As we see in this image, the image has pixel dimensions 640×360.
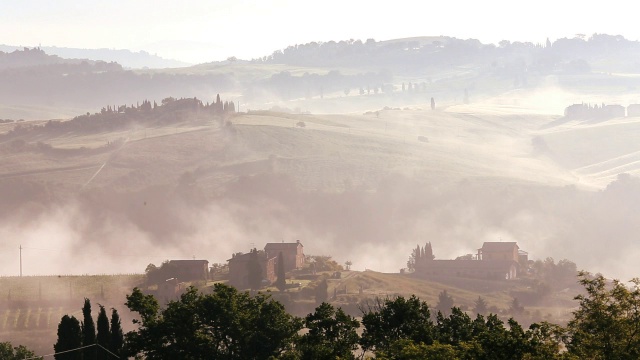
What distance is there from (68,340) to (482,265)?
105384 mm

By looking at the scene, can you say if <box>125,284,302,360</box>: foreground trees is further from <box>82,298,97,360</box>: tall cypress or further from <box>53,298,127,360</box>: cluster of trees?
<box>82,298,97,360</box>: tall cypress

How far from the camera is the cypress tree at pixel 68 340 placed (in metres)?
86.6

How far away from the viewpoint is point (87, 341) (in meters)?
88.2

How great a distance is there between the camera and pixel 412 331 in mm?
78750

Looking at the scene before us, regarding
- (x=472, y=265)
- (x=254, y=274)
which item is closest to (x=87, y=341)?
(x=254, y=274)

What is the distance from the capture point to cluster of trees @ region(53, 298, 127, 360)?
86.9 m

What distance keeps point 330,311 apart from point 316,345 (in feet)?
25.1

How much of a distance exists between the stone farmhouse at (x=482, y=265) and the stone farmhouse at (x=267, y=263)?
20.8 m

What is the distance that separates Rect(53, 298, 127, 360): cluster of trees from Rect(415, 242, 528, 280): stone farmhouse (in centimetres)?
9747

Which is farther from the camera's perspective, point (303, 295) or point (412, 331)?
point (303, 295)

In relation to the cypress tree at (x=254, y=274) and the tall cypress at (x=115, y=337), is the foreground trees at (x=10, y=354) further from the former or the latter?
the cypress tree at (x=254, y=274)

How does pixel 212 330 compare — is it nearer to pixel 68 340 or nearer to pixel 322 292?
pixel 68 340

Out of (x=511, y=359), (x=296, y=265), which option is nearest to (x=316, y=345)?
(x=511, y=359)

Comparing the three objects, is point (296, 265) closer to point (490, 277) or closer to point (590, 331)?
point (490, 277)
